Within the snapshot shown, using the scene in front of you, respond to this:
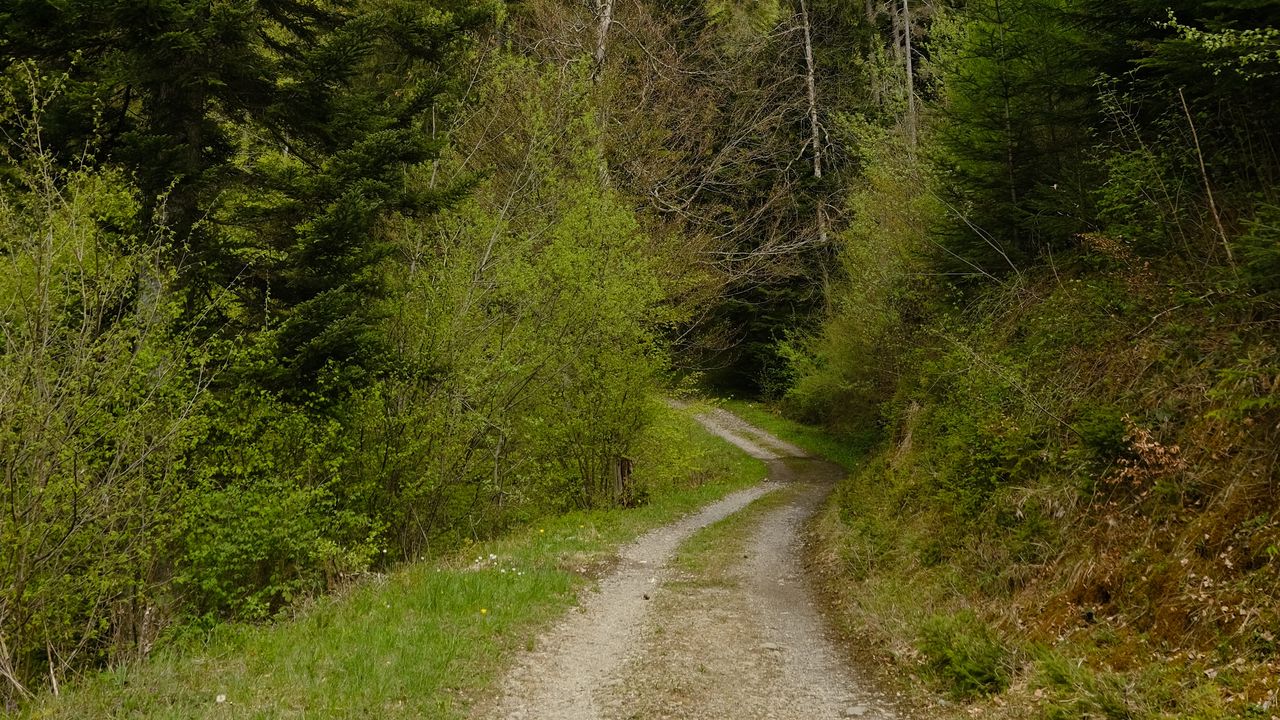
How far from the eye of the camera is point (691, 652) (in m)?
7.41

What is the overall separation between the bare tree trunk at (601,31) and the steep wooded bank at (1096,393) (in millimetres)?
9253

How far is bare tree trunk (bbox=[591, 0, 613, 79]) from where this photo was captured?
63.2 ft

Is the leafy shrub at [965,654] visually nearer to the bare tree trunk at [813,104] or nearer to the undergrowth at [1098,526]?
the undergrowth at [1098,526]

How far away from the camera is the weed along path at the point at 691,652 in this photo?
6.15m

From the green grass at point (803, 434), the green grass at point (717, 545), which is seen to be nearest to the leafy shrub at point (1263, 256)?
the green grass at point (717, 545)

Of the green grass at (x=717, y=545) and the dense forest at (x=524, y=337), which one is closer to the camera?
the dense forest at (x=524, y=337)

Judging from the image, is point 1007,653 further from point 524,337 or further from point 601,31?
point 601,31

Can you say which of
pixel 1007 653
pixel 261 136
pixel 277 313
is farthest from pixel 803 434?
pixel 1007 653

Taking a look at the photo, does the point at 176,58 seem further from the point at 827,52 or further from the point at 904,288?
the point at 827,52

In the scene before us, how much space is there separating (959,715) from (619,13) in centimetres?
2011

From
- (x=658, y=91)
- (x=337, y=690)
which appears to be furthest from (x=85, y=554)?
(x=658, y=91)

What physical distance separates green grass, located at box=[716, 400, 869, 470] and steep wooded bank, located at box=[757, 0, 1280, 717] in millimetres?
14483

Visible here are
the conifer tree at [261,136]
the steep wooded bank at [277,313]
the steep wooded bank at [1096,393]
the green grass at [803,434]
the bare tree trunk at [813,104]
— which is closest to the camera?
the steep wooded bank at [1096,393]

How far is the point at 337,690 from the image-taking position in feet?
19.1
